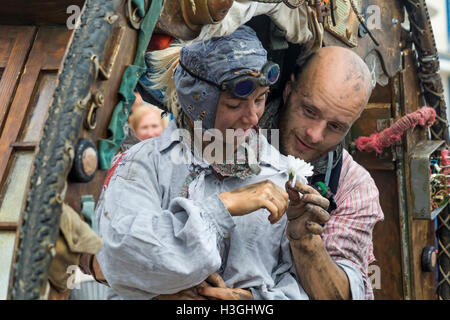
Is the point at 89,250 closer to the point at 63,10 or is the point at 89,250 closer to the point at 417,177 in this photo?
the point at 63,10

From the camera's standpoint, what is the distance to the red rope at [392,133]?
9.30ft

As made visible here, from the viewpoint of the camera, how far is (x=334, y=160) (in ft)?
6.66

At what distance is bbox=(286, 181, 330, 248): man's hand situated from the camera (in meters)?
1.50

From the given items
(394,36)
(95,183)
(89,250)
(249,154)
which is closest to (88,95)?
(95,183)

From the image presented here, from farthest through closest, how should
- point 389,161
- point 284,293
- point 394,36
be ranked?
point 389,161
point 394,36
point 284,293

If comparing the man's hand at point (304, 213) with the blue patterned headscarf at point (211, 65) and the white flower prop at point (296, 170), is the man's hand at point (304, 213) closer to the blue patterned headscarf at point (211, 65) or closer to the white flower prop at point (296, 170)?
the white flower prop at point (296, 170)

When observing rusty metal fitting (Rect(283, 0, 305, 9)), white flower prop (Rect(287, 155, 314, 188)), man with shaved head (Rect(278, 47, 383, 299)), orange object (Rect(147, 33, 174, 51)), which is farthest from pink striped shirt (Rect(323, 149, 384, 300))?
orange object (Rect(147, 33, 174, 51))

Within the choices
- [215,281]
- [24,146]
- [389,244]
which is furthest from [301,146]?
[389,244]

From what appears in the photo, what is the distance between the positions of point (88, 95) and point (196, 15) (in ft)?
1.29

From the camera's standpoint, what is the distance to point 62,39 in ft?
7.19

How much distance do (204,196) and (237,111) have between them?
0.28 metres

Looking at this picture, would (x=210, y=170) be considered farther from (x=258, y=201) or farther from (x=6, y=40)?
(x=6, y=40)

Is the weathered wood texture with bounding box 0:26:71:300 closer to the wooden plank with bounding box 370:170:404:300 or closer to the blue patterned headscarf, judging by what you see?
the blue patterned headscarf

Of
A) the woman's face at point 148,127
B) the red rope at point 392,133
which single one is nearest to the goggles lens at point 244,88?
the red rope at point 392,133
